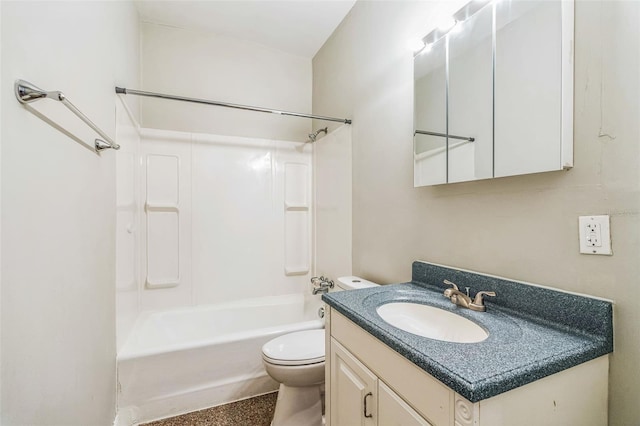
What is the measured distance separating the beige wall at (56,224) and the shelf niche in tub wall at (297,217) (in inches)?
58.3

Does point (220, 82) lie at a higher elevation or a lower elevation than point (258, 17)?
lower

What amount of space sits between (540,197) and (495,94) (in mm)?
419

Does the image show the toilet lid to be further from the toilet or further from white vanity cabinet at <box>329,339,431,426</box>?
white vanity cabinet at <box>329,339,431,426</box>

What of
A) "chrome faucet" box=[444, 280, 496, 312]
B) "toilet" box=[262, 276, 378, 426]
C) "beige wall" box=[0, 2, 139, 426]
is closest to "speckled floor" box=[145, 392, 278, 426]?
"toilet" box=[262, 276, 378, 426]

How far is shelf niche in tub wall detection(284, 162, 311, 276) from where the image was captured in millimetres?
2727

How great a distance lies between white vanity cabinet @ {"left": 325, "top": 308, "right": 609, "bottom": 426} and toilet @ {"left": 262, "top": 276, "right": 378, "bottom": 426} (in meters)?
0.44

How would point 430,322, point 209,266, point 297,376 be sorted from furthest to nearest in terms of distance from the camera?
1. point 209,266
2. point 297,376
3. point 430,322

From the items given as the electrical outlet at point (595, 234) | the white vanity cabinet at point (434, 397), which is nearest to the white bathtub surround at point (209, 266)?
the white vanity cabinet at point (434, 397)

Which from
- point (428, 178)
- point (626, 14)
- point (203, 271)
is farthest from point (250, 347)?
point (626, 14)

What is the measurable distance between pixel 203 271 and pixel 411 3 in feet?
7.84

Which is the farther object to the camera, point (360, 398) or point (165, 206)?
point (165, 206)

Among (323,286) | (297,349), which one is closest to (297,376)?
(297,349)

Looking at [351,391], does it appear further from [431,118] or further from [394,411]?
[431,118]

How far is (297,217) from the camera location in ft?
9.09
